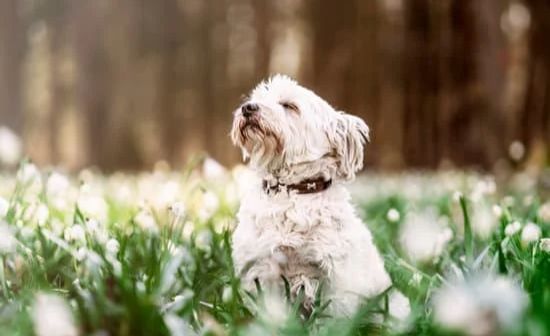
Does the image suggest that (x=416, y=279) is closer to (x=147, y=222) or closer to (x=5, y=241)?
(x=147, y=222)

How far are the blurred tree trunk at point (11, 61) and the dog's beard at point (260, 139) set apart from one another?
43.9 ft

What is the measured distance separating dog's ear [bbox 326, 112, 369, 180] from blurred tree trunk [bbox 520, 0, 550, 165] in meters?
11.9

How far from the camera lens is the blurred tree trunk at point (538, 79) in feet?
50.9

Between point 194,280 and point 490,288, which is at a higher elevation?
point 490,288

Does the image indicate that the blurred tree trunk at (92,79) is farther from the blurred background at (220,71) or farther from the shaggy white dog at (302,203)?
the shaggy white dog at (302,203)

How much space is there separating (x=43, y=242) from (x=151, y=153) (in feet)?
43.4

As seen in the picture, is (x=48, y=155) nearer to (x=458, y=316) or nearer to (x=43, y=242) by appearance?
(x=43, y=242)

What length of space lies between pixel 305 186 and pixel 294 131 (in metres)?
0.24

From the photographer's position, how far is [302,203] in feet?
11.8

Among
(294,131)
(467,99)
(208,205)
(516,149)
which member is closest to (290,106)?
(294,131)

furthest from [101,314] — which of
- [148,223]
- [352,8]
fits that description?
[352,8]

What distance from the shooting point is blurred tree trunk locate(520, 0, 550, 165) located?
15500 mm

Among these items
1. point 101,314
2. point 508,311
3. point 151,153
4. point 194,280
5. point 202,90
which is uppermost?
point 508,311

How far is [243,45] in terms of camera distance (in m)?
16.0
